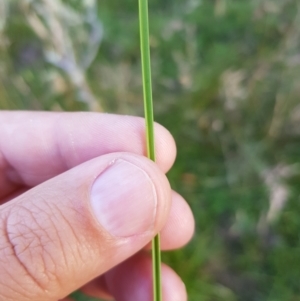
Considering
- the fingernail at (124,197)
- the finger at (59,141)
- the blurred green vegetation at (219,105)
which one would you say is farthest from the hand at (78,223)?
the blurred green vegetation at (219,105)

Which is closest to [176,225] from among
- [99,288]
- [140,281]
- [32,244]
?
[140,281]

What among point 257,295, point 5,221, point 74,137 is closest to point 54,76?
point 74,137

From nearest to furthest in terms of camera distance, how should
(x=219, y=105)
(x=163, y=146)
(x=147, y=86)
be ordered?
(x=147, y=86), (x=163, y=146), (x=219, y=105)

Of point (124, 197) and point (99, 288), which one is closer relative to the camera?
point (124, 197)

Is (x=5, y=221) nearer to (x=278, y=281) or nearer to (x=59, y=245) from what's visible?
(x=59, y=245)

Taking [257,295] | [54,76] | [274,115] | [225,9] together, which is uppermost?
[225,9]

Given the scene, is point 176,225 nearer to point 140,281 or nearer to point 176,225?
point 176,225

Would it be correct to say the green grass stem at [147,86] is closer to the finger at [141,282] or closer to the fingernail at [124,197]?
the fingernail at [124,197]
